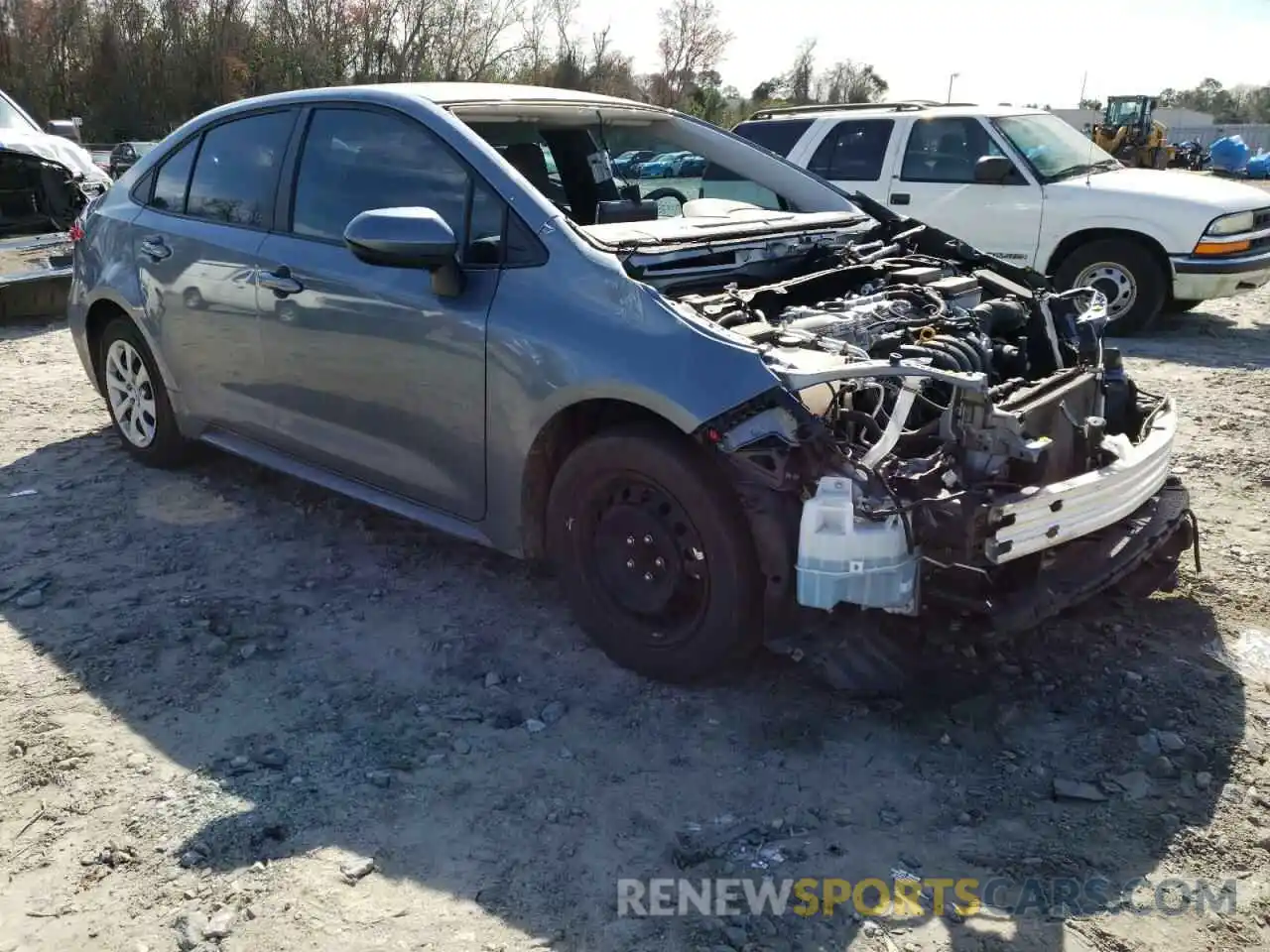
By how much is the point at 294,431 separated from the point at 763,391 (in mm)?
2252

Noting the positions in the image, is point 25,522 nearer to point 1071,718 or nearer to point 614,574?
point 614,574

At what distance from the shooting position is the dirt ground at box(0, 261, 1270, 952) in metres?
2.41

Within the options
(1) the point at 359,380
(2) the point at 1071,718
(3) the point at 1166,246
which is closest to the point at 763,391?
(2) the point at 1071,718

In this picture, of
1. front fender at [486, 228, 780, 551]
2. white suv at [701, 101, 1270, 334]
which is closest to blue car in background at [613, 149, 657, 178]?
front fender at [486, 228, 780, 551]

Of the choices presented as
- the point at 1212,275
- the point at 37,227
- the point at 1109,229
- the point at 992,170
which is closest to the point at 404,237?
the point at 992,170

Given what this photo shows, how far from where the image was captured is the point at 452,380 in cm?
355

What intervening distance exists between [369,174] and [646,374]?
1.58m

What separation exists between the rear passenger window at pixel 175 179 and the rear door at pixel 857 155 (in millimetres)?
5902

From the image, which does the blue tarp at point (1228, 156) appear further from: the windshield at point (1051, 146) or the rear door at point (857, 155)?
the rear door at point (857, 155)

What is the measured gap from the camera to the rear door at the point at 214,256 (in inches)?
169

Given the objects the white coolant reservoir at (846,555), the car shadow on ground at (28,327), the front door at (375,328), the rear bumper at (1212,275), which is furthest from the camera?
the car shadow on ground at (28,327)

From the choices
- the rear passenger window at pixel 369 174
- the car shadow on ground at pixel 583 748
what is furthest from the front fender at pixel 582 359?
the car shadow on ground at pixel 583 748

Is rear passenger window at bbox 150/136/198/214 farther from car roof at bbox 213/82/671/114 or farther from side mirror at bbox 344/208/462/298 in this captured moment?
side mirror at bbox 344/208/462/298

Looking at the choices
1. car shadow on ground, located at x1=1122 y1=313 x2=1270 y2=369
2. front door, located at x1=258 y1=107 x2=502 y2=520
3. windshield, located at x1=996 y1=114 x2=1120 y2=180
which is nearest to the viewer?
front door, located at x1=258 y1=107 x2=502 y2=520
